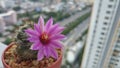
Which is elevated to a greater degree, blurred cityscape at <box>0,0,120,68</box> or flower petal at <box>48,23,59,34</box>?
flower petal at <box>48,23,59,34</box>

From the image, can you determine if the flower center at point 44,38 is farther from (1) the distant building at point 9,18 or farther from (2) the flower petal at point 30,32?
(1) the distant building at point 9,18

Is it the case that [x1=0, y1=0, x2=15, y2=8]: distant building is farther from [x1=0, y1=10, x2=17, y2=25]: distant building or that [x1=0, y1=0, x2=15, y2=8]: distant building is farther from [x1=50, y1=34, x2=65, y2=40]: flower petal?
[x1=50, y1=34, x2=65, y2=40]: flower petal

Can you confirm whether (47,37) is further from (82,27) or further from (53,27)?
(82,27)

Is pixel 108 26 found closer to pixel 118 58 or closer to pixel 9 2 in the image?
pixel 118 58

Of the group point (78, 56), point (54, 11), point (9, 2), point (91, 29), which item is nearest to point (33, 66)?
point (91, 29)

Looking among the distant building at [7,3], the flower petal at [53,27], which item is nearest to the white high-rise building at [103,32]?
the flower petal at [53,27]

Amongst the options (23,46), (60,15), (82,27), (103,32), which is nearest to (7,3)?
(60,15)

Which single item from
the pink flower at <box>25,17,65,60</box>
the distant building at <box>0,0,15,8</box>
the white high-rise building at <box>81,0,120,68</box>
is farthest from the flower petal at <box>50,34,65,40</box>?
the distant building at <box>0,0,15,8</box>
